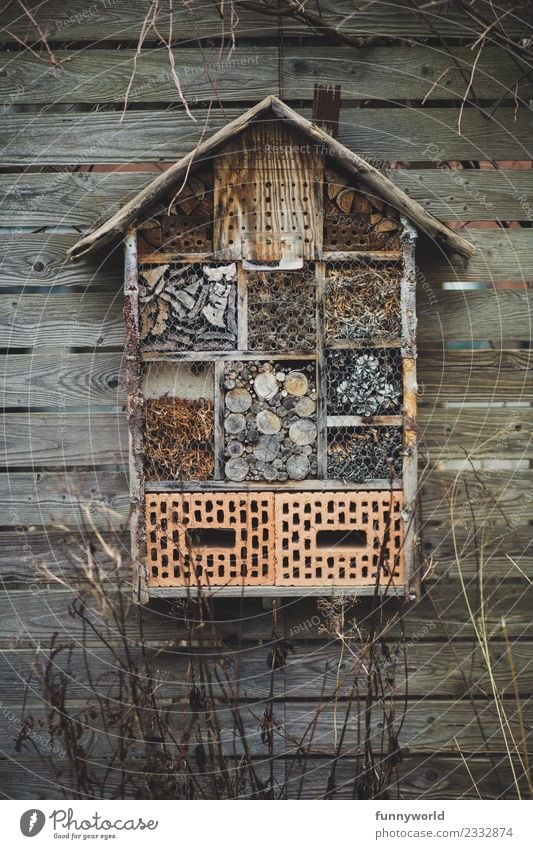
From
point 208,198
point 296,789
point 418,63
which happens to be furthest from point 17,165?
point 296,789

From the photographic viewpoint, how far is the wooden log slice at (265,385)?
3197mm

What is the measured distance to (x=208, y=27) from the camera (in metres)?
3.51

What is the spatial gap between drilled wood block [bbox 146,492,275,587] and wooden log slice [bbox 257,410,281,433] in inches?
10.0

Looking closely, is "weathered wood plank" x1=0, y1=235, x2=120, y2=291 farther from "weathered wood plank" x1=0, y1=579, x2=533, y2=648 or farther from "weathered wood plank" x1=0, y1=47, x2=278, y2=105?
"weathered wood plank" x1=0, y1=579, x2=533, y2=648

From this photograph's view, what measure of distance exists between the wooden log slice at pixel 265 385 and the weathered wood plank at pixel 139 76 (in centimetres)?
126

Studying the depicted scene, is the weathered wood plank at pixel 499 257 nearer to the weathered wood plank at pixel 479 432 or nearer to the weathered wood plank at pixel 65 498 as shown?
the weathered wood plank at pixel 479 432

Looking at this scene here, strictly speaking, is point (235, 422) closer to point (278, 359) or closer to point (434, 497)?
point (278, 359)

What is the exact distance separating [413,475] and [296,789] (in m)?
1.54

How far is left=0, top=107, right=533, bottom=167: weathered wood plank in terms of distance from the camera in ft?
11.6

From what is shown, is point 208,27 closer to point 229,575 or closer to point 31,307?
point 31,307

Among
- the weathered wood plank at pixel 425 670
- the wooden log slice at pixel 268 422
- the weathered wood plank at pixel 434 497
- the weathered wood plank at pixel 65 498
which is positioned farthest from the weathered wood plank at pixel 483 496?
the weathered wood plank at pixel 65 498

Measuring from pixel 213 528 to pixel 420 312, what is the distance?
1289mm

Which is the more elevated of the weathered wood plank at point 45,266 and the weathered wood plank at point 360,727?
the weathered wood plank at point 45,266
